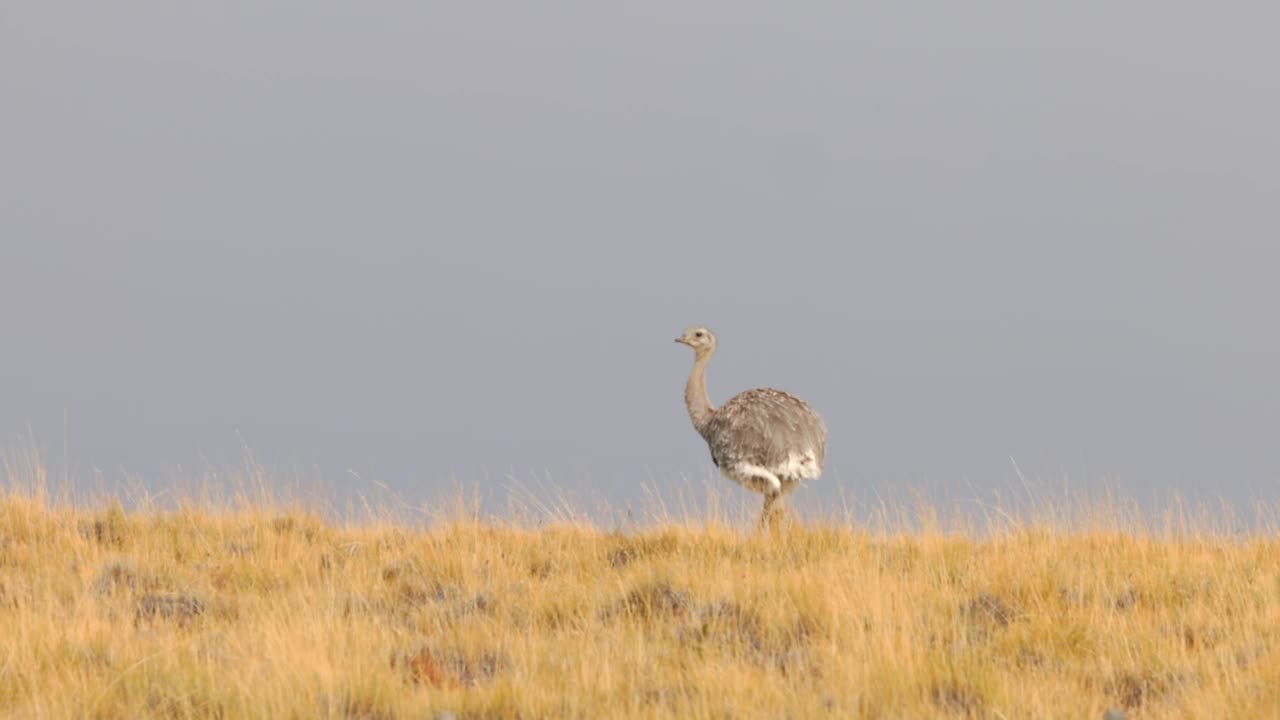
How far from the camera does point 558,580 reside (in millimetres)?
10273

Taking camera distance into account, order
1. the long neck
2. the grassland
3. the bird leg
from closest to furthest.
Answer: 1. the grassland
2. the bird leg
3. the long neck

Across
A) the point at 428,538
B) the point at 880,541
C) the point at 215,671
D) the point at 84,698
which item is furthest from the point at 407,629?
the point at 880,541

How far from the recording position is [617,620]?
28.9ft

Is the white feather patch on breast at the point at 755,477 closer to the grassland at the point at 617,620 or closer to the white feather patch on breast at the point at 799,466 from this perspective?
the white feather patch on breast at the point at 799,466

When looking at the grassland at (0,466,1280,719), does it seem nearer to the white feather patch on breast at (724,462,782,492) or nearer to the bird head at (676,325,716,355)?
the white feather patch on breast at (724,462,782,492)

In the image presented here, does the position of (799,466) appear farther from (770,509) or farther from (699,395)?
(699,395)

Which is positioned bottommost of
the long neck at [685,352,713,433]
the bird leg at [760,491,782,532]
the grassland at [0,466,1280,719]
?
the grassland at [0,466,1280,719]

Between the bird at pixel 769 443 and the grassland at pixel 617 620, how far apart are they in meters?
1.13

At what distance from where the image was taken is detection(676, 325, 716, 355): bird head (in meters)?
15.5

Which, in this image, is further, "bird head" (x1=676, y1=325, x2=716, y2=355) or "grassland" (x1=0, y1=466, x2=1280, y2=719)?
"bird head" (x1=676, y1=325, x2=716, y2=355)

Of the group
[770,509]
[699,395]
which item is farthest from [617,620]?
[699,395]

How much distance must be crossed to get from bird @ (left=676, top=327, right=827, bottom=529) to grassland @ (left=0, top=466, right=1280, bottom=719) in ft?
3.70

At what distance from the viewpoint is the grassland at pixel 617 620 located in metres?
7.23

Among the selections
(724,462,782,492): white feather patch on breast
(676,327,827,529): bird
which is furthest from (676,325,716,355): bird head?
(724,462,782,492): white feather patch on breast
